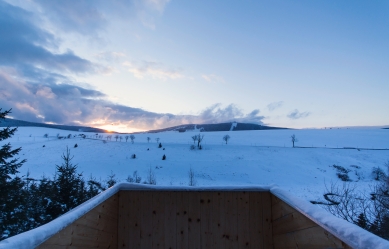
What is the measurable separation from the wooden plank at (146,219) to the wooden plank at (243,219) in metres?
1.09

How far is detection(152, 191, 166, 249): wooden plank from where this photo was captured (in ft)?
9.43

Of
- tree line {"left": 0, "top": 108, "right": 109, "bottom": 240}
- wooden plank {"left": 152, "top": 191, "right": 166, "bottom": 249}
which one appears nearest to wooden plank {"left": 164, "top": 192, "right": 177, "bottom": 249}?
wooden plank {"left": 152, "top": 191, "right": 166, "bottom": 249}

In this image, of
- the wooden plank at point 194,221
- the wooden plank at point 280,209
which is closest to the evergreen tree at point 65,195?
the wooden plank at point 194,221

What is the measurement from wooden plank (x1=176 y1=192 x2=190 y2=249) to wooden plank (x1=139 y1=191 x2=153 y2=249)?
334mm

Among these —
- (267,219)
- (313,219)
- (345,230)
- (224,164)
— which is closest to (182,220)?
(267,219)

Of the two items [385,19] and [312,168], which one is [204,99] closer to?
[385,19]

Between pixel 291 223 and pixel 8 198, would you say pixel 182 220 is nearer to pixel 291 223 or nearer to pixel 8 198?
pixel 291 223

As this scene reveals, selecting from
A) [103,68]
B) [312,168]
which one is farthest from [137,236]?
[312,168]

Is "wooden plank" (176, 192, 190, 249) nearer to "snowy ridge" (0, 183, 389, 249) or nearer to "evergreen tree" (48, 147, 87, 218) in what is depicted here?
"snowy ridge" (0, 183, 389, 249)

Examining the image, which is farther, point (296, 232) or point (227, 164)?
point (227, 164)

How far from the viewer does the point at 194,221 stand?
290cm

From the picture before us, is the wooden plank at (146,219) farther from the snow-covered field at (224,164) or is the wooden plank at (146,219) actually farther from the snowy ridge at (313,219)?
the snow-covered field at (224,164)

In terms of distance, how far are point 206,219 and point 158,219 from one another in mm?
592

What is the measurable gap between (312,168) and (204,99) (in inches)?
684
